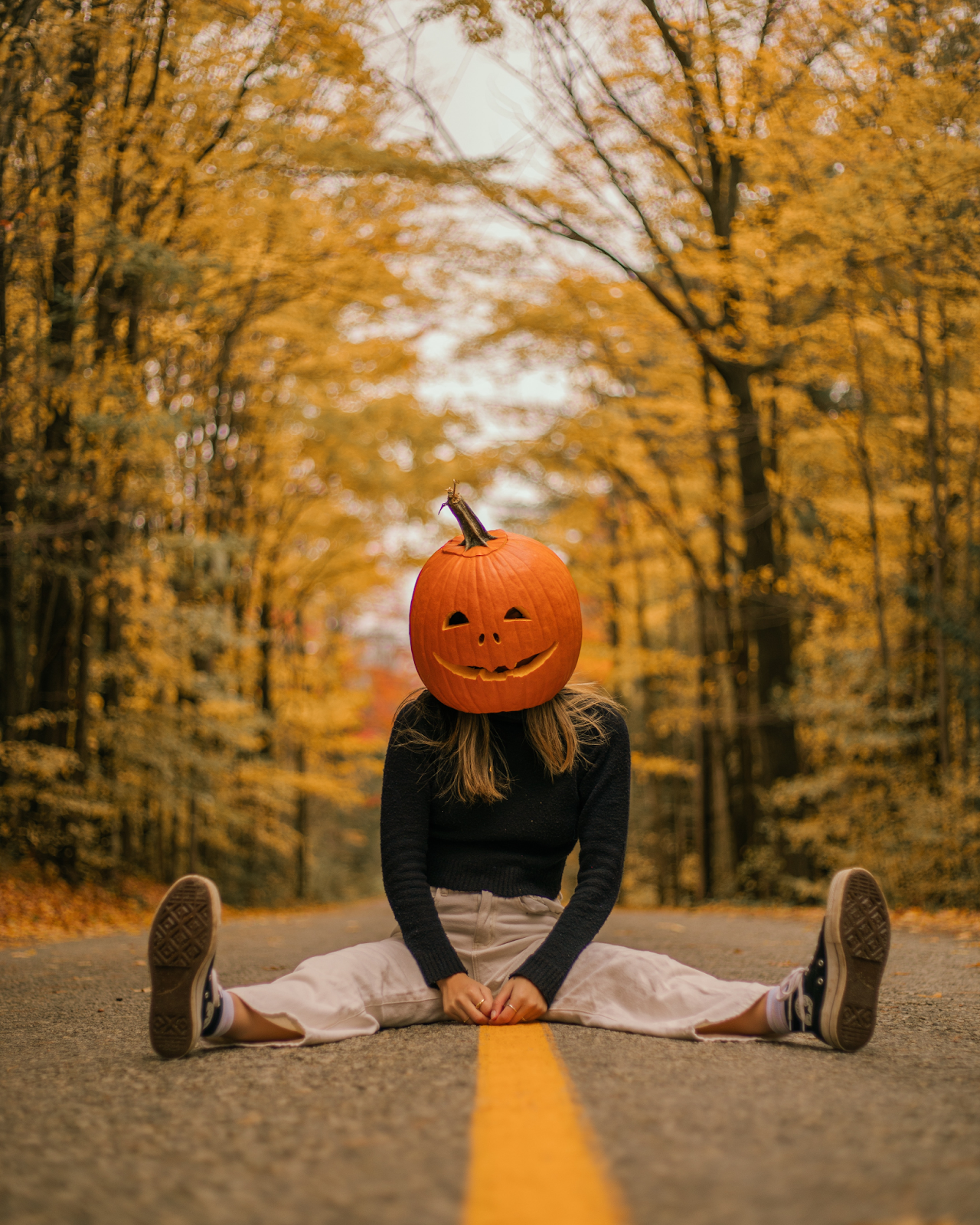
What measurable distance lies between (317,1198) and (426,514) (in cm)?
1518

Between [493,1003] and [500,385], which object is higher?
[500,385]

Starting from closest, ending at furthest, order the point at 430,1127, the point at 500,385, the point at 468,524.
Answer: the point at 430,1127 < the point at 468,524 < the point at 500,385

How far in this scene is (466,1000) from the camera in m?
2.86

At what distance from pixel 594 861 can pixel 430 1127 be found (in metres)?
1.38

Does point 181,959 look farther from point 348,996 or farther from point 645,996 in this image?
point 645,996

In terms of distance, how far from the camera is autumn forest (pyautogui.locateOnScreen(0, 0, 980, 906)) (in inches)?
312

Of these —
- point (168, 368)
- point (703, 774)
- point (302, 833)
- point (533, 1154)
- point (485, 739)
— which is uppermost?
point (168, 368)

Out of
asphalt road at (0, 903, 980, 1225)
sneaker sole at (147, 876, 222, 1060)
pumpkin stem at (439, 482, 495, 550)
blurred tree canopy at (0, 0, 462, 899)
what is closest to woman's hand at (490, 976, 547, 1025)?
asphalt road at (0, 903, 980, 1225)

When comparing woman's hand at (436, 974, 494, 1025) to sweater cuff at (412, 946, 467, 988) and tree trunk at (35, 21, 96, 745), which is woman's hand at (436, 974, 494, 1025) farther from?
tree trunk at (35, 21, 96, 745)

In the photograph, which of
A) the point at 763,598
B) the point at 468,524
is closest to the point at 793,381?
the point at 763,598

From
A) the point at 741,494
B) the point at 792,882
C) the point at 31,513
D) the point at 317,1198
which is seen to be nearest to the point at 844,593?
the point at 741,494

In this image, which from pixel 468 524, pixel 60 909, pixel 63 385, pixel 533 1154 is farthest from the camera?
pixel 60 909

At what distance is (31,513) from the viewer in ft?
31.2

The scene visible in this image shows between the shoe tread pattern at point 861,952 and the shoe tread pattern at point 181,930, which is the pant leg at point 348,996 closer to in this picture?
the shoe tread pattern at point 181,930
